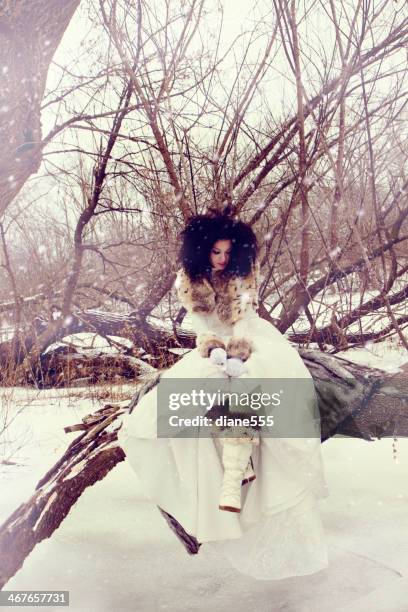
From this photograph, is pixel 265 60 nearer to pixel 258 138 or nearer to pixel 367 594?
pixel 258 138

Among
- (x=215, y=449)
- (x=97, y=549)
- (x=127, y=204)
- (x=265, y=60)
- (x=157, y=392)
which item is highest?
(x=265, y=60)

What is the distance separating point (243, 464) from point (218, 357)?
34 centimetres

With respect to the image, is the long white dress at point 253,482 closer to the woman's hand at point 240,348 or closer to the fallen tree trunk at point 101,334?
the woman's hand at point 240,348

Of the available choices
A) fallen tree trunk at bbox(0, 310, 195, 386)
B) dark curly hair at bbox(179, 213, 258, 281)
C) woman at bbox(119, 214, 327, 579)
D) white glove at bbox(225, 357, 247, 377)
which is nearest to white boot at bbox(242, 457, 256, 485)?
woman at bbox(119, 214, 327, 579)

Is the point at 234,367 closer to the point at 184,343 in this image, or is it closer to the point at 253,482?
the point at 253,482

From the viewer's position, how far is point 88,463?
103 inches

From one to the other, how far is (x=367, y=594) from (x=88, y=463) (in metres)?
1.33

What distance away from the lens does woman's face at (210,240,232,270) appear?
2.03 meters

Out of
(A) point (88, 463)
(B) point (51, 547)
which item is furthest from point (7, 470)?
(A) point (88, 463)

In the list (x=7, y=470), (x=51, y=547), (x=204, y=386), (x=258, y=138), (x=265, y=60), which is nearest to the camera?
(x=204, y=386)

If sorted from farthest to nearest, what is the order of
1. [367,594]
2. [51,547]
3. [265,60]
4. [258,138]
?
[258,138]
[265,60]
[51,547]
[367,594]

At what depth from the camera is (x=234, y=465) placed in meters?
1.69

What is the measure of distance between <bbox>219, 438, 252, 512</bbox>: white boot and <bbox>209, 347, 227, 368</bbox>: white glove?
0.77ft

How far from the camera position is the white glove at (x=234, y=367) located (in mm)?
1705
